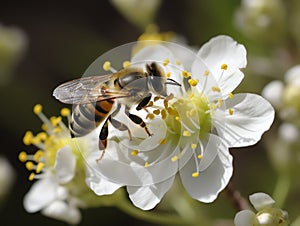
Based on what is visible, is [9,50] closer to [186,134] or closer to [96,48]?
[96,48]

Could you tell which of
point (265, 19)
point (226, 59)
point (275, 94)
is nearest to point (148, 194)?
point (226, 59)

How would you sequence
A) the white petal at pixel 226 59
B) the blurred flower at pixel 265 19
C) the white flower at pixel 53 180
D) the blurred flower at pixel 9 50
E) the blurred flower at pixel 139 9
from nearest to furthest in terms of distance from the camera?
the white petal at pixel 226 59 < the white flower at pixel 53 180 < the blurred flower at pixel 265 19 < the blurred flower at pixel 139 9 < the blurred flower at pixel 9 50

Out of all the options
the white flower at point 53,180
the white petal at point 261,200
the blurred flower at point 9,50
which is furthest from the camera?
the blurred flower at point 9,50

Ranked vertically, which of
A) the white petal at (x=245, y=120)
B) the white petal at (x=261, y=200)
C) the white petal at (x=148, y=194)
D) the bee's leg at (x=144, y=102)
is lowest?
the white petal at (x=261, y=200)

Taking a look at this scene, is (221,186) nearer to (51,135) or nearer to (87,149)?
(87,149)

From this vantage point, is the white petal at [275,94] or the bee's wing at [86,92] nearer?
the bee's wing at [86,92]

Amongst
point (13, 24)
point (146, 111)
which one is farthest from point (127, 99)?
point (13, 24)

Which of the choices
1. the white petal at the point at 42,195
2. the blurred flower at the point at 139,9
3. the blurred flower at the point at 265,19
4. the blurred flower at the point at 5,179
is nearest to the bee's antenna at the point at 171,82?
the white petal at the point at 42,195

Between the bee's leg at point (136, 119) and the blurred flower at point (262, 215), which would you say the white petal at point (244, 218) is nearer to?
the blurred flower at point (262, 215)

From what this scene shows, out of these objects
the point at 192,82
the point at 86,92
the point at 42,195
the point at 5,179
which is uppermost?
the point at 86,92
